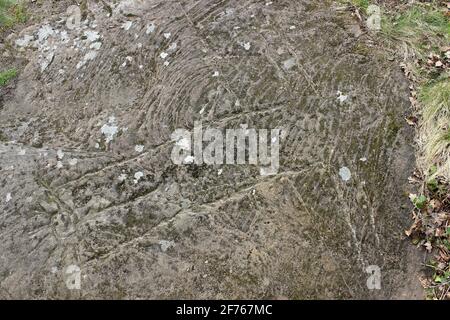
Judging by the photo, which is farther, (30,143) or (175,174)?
(30,143)

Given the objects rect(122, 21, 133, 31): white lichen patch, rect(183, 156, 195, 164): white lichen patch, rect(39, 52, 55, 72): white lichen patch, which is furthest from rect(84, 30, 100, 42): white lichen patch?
rect(183, 156, 195, 164): white lichen patch

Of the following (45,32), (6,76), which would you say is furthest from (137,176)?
(45,32)

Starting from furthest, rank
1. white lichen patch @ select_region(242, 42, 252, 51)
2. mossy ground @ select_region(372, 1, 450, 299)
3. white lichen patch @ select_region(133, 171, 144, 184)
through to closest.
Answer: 1. white lichen patch @ select_region(242, 42, 252, 51)
2. white lichen patch @ select_region(133, 171, 144, 184)
3. mossy ground @ select_region(372, 1, 450, 299)

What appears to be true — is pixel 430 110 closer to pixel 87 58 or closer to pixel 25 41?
pixel 87 58

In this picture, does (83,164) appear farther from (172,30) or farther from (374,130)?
(374,130)

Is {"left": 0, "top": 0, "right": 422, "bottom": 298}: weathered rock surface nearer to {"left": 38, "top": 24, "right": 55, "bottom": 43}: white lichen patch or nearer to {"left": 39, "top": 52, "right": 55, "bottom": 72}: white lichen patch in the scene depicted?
{"left": 39, "top": 52, "right": 55, "bottom": 72}: white lichen patch

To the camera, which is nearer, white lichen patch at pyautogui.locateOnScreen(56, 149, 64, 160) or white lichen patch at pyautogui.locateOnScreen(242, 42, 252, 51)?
white lichen patch at pyautogui.locateOnScreen(56, 149, 64, 160)

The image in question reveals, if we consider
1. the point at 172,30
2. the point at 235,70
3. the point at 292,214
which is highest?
the point at 172,30

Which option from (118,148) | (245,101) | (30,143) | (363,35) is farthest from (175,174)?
(363,35)
